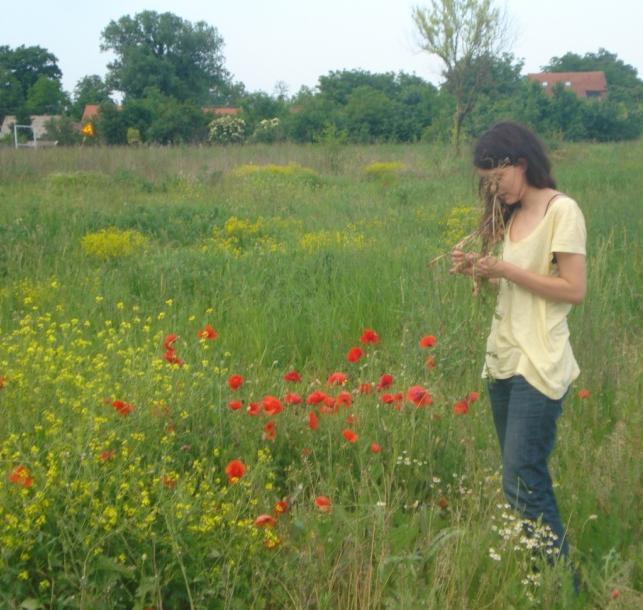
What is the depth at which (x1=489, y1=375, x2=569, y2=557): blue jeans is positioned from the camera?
10.3ft

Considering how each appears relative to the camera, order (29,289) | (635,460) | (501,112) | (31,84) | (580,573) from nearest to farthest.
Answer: (580,573) < (635,460) < (29,289) < (501,112) < (31,84)

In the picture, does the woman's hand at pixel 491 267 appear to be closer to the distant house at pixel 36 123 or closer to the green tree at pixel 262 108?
the distant house at pixel 36 123

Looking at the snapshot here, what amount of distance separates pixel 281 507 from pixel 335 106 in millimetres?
39025

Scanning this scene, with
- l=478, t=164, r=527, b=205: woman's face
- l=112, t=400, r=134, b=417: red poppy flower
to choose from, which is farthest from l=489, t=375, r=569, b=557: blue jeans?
l=112, t=400, r=134, b=417: red poppy flower

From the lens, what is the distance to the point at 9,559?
2635 millimetres

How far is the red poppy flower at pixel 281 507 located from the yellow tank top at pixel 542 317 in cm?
86

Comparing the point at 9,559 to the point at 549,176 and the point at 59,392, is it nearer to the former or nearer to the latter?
the point at 59,392

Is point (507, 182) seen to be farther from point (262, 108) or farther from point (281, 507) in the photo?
point (262, 108)

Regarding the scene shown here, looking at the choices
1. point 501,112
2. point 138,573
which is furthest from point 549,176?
point 501,112

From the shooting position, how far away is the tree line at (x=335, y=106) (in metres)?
31.9

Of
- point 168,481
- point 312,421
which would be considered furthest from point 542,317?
point 168,481

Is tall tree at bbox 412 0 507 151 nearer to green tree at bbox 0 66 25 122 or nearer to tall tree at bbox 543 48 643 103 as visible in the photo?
green tree at bbox 0 66 25 122

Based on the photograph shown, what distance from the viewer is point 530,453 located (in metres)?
3.13

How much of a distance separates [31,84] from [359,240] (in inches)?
2073
